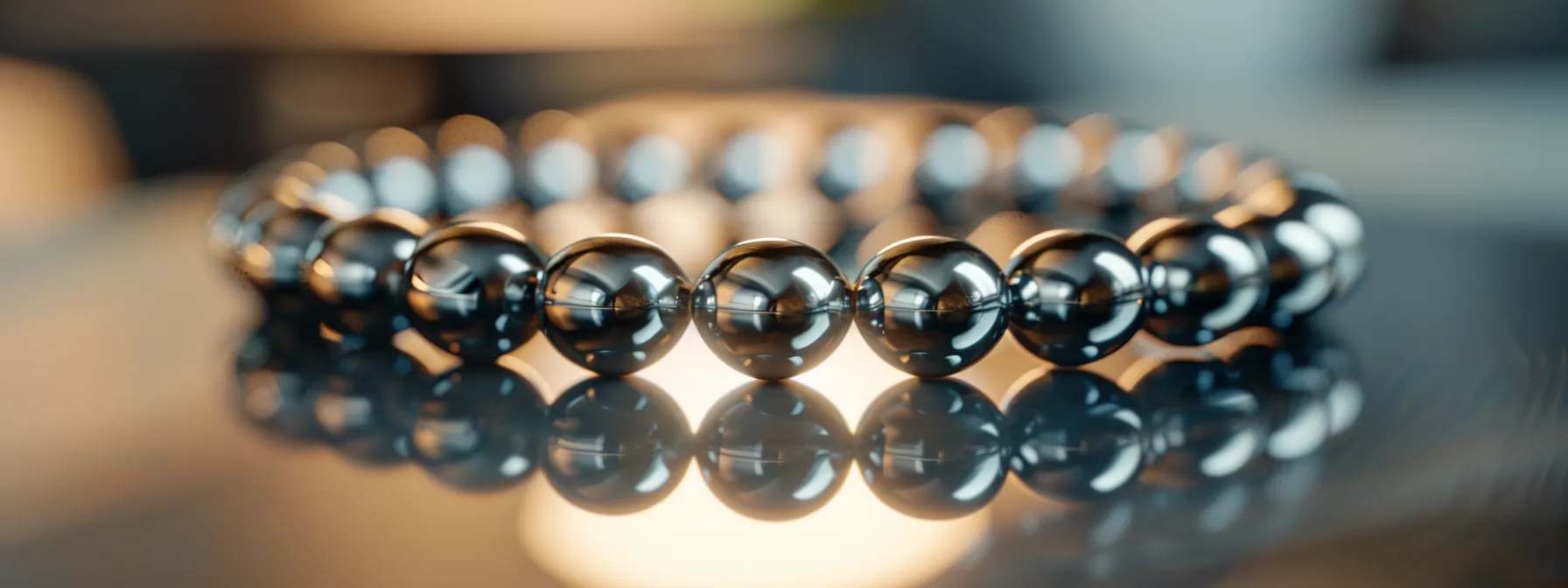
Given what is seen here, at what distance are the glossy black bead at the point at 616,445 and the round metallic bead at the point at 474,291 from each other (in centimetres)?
3

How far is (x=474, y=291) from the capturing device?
46 centimetres

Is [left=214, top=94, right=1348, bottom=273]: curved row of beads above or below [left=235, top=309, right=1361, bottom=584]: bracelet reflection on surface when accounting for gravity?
above

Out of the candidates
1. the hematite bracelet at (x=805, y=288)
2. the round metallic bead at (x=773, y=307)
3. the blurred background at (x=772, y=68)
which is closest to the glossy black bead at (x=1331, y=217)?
the hematite bracelet at (x=805, y=288)

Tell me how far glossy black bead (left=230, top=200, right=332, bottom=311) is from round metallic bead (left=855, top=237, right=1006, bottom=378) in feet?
0.86

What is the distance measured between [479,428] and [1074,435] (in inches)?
7.6

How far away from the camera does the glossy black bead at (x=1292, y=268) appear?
507mm

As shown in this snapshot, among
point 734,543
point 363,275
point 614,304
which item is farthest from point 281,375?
point 734,543

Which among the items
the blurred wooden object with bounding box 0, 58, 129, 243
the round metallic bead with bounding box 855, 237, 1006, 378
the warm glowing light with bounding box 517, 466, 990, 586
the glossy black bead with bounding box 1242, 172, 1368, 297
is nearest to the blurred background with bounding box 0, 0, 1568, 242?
the blurred wooden object with bounding box 0, 58, 129, 243

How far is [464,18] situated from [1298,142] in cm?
113

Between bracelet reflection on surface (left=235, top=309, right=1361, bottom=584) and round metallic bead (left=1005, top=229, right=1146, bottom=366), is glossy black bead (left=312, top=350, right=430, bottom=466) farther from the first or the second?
round metallic bead (left=1005, top=229, right=1146, bottom=366)

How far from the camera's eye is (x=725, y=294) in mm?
422

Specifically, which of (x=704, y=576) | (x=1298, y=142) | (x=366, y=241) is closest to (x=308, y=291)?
(x=366, y=241)

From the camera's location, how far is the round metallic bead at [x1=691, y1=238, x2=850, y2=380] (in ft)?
1.37

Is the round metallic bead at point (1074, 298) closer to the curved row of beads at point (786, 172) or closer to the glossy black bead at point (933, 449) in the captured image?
the glossy black bead at point (933, 449)
